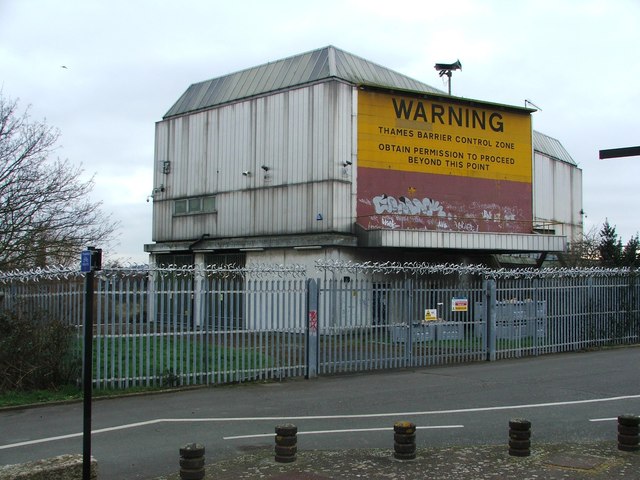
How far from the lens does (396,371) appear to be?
16.0 m

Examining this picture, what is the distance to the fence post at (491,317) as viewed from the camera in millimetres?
18000

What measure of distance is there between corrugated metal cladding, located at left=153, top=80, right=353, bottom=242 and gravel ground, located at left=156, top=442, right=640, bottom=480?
740 inches

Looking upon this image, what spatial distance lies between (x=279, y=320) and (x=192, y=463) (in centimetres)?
805

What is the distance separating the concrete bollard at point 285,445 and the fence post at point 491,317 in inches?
466

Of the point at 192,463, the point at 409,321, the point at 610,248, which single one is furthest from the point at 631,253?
the point at 192,463

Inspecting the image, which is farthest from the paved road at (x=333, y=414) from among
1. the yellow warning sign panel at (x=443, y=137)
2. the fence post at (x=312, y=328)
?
A: the yellow warning sign panel at (x=443, y=137)

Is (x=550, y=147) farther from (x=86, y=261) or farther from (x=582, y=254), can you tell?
(x=86, y=261)

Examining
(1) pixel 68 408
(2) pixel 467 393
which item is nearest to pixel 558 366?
(2) pixel 467 393

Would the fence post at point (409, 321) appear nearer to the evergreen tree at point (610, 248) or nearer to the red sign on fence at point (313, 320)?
the red sign on fence at point (313, 320)

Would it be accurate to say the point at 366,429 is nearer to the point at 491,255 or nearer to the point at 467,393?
the point at 467,393

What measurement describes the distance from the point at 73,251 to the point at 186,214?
10221 millimetres

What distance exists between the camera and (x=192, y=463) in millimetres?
6496

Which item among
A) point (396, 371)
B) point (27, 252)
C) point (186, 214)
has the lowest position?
point (396, 371)

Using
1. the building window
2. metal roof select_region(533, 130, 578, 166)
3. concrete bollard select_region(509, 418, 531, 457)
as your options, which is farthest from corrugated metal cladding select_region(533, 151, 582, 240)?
concrete bollard select_region(509, 418, 531, 457)
